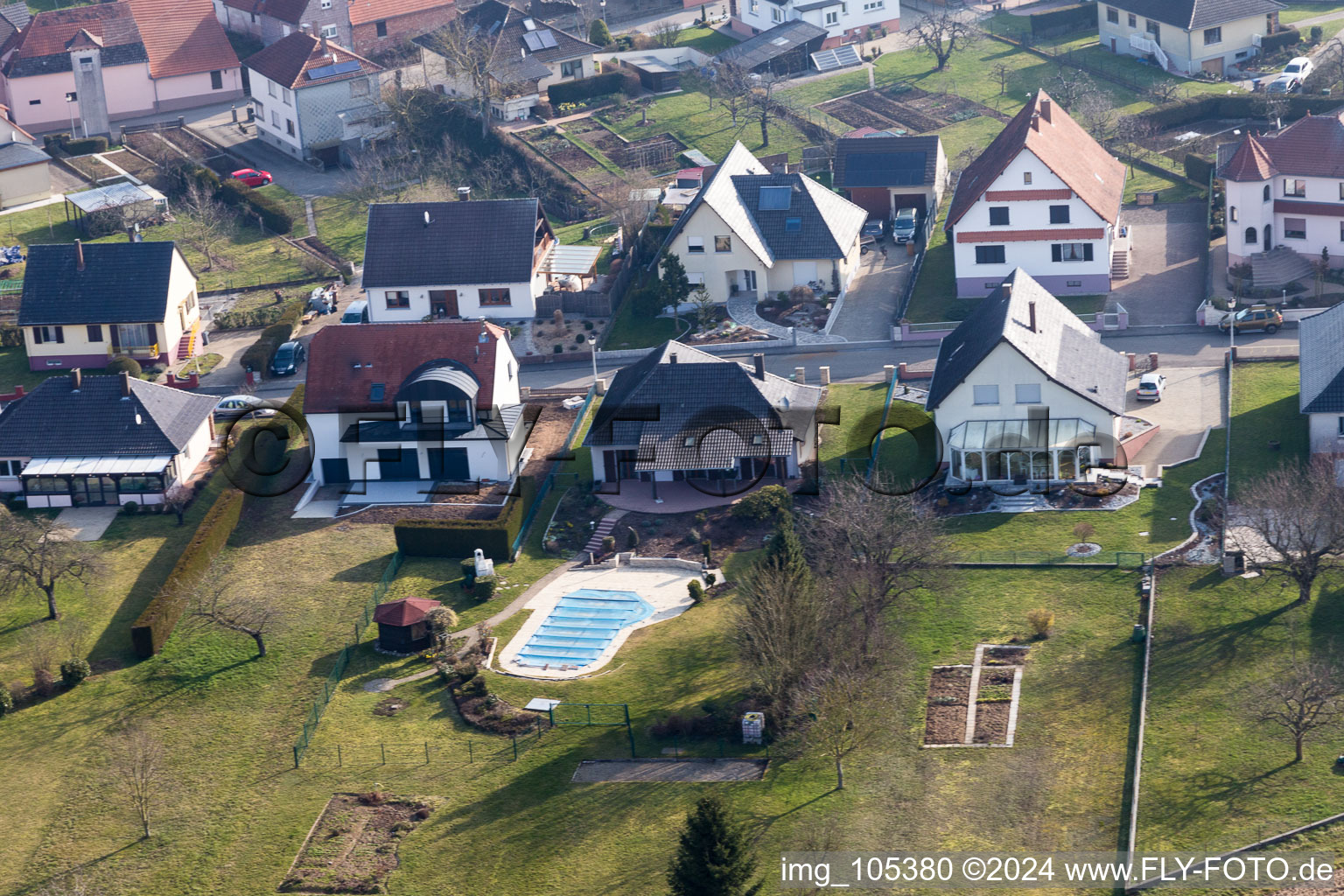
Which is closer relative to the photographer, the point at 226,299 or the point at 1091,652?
the point at 1091,652

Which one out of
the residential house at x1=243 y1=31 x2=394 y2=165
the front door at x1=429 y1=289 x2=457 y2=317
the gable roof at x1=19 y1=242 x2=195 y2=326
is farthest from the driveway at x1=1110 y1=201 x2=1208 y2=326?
the residential house at x1=243 y1=31 x2=394 y2=165

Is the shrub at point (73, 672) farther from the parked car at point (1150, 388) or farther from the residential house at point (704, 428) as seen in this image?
the parked car at point (1150, 388)

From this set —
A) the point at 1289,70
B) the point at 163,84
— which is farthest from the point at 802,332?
the point at 163,84

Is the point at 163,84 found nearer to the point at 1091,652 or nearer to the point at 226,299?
the point at 226,299

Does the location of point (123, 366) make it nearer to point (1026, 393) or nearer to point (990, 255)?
point (990, 255)

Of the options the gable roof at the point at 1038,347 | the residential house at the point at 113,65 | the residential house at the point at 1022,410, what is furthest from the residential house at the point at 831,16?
the residential house at the point at 1022,410
